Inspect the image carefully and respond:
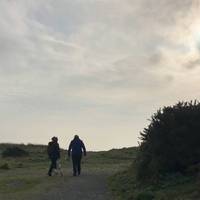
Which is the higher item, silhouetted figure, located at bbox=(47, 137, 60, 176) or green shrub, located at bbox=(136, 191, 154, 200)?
silhouetted figure, located at bbox=(47, 137, 60, 176)

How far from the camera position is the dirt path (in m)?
25.4

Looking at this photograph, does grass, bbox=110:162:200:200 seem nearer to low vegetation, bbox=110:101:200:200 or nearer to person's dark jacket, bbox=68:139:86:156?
low vegetation, bbox=110:101:200:200

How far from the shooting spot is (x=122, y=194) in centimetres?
2522

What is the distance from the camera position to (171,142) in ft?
86.2

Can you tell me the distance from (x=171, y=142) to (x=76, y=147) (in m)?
7.37

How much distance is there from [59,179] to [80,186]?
3206mm

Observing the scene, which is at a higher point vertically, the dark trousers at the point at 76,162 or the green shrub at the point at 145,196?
the dark trousers at the point at 76,162

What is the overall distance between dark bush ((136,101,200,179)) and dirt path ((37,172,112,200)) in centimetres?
189

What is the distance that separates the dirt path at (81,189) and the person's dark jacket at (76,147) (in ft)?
3.76

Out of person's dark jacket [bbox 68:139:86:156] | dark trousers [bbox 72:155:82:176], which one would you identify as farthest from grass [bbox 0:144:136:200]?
person's dark jacket [bbox 68:139:86:156]

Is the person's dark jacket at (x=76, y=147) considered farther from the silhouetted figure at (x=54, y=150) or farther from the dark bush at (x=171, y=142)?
the dark bush at (x=171, y=142)

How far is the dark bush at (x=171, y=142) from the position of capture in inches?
1019

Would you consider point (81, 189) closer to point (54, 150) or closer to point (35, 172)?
point (54, 150)

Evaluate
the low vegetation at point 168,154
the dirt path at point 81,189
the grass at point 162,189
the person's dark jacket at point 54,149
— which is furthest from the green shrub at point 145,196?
the person's dark jacket at point 54,149
